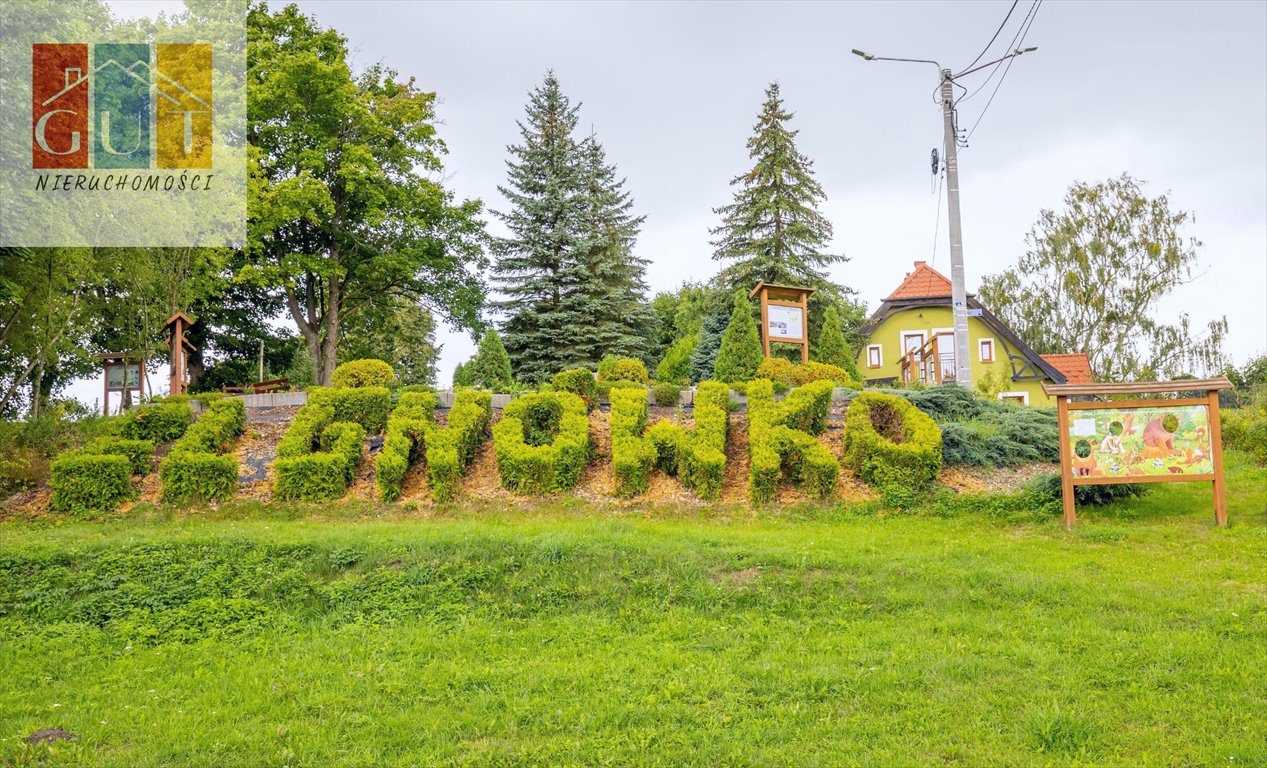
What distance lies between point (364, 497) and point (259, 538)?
9.26ft

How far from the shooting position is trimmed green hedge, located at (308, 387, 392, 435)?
530 inches

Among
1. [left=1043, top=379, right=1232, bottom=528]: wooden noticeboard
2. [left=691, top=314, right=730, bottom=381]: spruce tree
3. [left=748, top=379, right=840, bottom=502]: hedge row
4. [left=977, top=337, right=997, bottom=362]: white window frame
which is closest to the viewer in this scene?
[left=1043, top=379, right=1232, bottom=528]: wooden noticeboard

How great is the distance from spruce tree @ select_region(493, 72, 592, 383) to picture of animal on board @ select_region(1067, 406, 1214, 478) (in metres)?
17.0

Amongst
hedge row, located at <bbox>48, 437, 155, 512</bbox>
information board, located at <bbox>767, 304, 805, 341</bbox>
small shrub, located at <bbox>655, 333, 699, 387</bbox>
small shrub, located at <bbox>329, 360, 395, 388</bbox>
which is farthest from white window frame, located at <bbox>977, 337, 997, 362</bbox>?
hedge row, located at <bbox>48, 437, 155, 512</bbox>

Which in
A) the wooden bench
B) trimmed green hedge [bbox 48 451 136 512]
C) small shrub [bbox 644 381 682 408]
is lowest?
trimmed green hedge [bbox 48 451 136 512]

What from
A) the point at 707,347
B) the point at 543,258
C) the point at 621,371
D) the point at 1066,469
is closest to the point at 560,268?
the point at 543,258

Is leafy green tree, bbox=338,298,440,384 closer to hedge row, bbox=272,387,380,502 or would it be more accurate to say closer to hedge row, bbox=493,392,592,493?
hedge row, bbox=272,387,380,502

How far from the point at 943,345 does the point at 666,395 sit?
18.6 metres

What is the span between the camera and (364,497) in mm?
11781

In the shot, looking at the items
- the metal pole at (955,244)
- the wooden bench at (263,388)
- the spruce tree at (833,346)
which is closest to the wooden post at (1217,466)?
the metal pole at (955,244)

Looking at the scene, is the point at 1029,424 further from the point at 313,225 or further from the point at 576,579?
the point at 313,225

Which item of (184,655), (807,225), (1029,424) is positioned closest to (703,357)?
(807,225)

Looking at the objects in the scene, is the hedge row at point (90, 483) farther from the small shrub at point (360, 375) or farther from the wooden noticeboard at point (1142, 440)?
the wooden noticeboard at point (1142, 440)

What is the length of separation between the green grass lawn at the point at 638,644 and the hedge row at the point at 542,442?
1970mm
